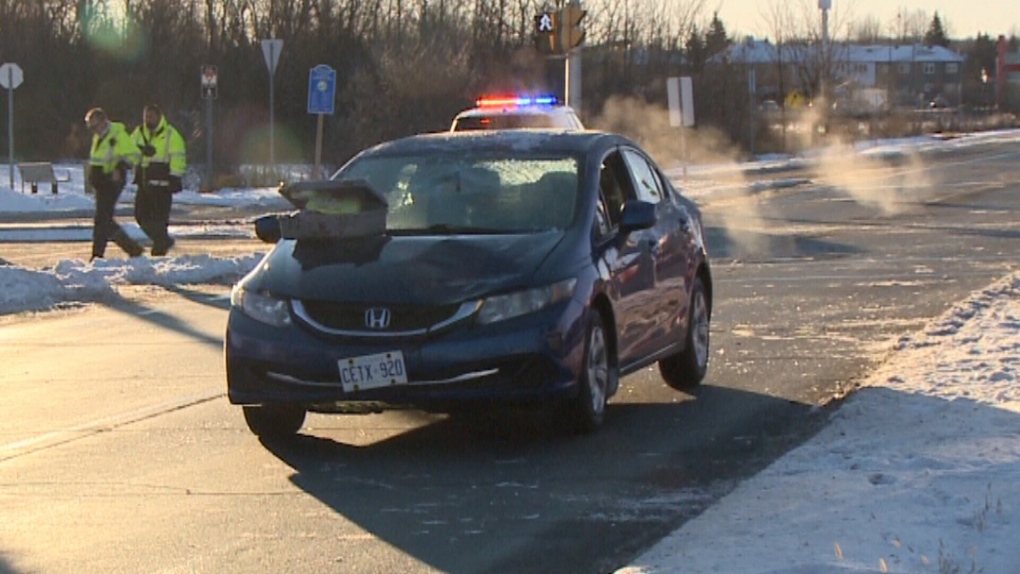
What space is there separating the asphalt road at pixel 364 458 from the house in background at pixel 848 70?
4451 cm

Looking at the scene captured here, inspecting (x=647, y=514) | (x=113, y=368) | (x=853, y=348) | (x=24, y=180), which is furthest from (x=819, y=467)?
(x=24, y=180)

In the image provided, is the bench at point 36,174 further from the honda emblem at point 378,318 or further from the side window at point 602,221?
the honda emblem at point 378,318

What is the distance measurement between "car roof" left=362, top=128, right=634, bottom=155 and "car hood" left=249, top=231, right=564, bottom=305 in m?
0.95

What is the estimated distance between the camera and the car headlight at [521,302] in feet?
28.7

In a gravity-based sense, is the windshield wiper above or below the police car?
below

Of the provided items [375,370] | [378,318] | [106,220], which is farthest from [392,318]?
[106,220]

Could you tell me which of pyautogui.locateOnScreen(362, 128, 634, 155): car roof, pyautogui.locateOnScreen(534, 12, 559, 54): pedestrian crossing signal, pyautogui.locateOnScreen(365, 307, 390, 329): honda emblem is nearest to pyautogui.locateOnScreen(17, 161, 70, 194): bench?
pyautogui.locateOnScreen(534, 12, 559, 54): pedestrian crossing signal

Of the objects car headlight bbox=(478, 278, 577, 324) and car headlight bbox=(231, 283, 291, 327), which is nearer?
car headlight bbox=(478, 278, 577, 324)

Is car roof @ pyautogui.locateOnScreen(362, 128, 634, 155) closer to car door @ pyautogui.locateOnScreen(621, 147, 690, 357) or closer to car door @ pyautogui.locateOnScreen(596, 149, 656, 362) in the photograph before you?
car door @ pyautogui.locateOnScreen(596, 149, 656, 362)

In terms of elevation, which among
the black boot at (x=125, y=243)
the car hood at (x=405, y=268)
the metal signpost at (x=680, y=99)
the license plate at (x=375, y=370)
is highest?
the metal signpost at (x=680, y=99)

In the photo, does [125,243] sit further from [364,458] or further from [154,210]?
[364,458]

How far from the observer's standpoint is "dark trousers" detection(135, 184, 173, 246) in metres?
21.5

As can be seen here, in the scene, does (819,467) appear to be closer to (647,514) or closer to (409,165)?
(647,514)

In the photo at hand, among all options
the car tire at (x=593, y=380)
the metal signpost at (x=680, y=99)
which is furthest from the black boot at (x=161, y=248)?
the metal signpost at (x=680, y=99)
